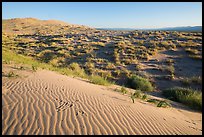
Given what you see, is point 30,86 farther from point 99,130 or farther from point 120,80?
point 120,80

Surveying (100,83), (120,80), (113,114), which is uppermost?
(113,114)

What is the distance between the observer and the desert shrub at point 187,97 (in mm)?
9384

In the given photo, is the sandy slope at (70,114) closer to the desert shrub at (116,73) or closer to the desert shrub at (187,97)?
the desert shrub at (187,97)

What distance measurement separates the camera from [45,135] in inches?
166

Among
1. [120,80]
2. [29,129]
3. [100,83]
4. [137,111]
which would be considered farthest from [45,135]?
[120,80]

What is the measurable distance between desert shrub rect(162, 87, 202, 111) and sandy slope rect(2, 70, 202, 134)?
2418 mm

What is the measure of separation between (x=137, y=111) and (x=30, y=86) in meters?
3.53

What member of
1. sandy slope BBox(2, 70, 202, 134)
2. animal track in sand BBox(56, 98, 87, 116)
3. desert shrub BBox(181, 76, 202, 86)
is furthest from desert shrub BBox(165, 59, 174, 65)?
animal track in sand BBox(56, 98, 87, 116)

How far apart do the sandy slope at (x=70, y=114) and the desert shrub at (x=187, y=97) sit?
242 cm

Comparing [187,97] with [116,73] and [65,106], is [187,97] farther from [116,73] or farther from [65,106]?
[116,73]

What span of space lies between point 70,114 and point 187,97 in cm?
659

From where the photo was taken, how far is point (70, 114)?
5.25 metres

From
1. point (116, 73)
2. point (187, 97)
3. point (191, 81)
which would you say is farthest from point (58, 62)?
point (187, 97)

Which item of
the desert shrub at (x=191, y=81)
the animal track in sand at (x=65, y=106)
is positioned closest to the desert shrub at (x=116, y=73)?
the desert shrub at (x=191, y=81)
